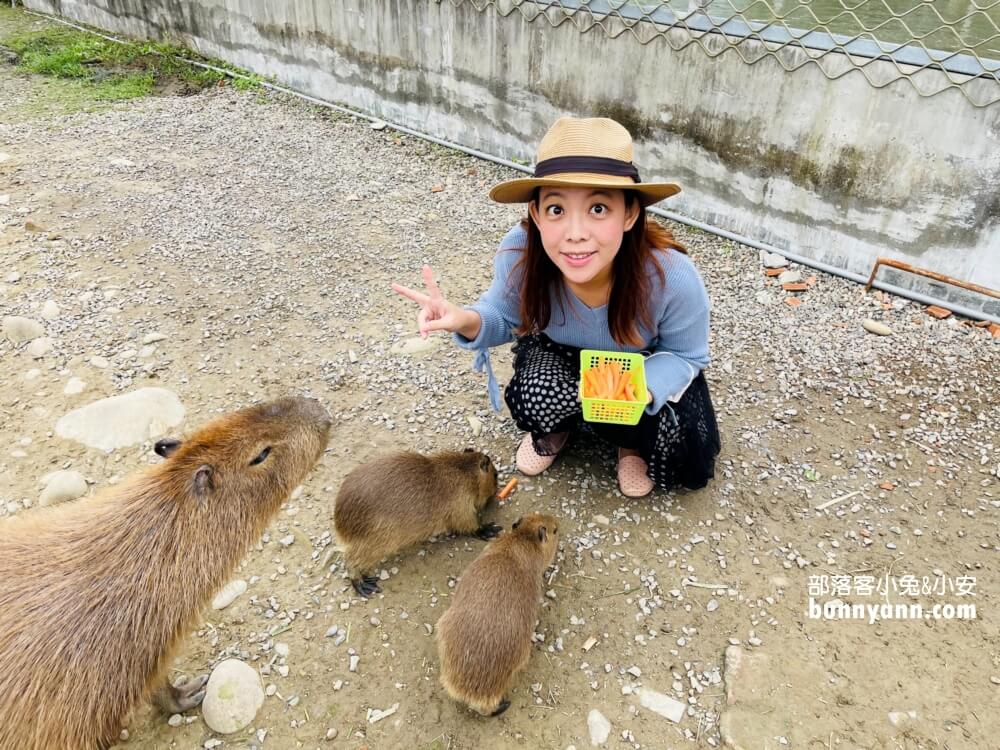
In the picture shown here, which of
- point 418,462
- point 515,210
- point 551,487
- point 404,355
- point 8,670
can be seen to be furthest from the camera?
point 515,210

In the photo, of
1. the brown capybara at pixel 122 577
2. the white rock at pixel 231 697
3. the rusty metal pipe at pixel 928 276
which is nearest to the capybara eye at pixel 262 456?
the brown capybara at pixel 122 577

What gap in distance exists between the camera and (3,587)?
5.61ft

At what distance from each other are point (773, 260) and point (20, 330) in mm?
4439

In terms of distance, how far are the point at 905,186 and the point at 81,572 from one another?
4222 mm

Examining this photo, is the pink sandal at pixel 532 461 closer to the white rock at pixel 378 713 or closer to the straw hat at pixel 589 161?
the white rock at pixel 378 713

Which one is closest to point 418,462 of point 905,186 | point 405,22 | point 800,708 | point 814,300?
point 800,708

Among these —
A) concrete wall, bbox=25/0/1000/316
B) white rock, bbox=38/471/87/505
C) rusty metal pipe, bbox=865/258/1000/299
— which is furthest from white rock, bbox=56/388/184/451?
rusty metal pipe, bbox=865/258/1000/299

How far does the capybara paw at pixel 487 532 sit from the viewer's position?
2.59m

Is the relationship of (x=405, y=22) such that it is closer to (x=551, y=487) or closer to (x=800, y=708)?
(x=551, y=487)

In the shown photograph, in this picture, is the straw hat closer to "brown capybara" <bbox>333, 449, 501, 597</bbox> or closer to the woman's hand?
the woman's hand

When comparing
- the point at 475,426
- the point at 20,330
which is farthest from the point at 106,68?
the point at 475,426

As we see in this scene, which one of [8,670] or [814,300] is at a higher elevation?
[8,670]

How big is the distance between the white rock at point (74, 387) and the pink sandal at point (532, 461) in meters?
2.20

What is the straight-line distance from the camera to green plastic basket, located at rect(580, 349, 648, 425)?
7.38ft
